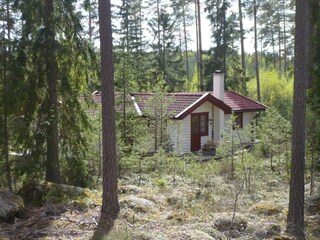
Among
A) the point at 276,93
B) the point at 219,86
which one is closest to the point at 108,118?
the point at 219,86

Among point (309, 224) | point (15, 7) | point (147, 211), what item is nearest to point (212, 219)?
point (147, 211)

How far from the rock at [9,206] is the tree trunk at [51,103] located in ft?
8.42

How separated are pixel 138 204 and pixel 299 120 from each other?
3978mm

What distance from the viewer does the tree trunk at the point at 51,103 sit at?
401 inches

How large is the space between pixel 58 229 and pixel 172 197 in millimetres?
3876

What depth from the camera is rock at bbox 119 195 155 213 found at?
28.8 ft

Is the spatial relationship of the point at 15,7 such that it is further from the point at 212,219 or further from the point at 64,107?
the point at 212,219

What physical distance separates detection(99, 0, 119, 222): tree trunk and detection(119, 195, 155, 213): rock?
2.23ft

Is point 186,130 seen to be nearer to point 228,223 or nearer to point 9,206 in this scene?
point 228,223

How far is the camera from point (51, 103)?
1043cm

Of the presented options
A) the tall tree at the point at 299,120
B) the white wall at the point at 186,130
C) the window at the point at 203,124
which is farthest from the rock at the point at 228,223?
the window at the point at 203,124

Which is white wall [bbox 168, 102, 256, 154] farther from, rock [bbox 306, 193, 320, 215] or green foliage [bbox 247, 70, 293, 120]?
green foliage [bbox 247, 70, 293, 120]

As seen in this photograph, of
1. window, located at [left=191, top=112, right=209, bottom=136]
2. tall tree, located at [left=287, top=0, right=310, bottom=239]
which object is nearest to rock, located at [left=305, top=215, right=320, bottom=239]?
tall tree, located at [left=287, top=0, right=310, bottom=239]

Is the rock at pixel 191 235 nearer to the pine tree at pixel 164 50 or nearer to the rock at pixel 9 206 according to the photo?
the rock at pixel 9 206
